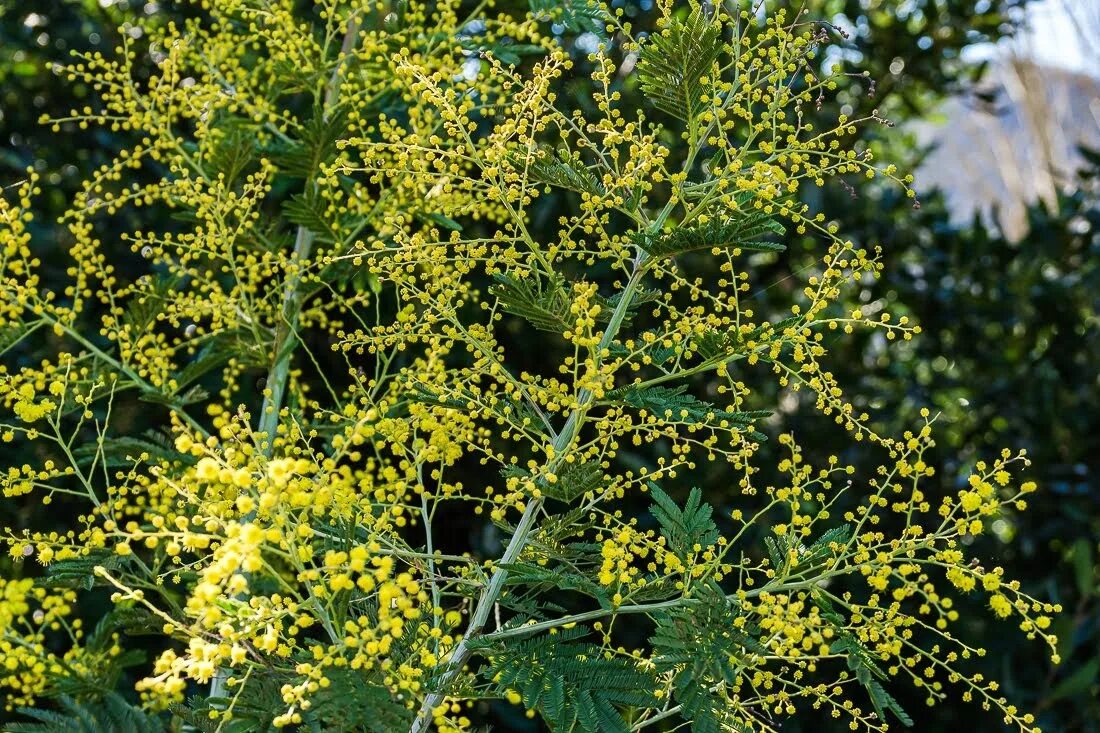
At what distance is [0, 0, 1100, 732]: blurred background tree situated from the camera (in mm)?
4223

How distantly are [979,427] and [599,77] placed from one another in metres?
3.32

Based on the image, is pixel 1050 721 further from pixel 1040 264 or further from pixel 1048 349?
pixel 1040 264

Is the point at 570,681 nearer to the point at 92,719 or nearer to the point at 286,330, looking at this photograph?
the point at 92,719

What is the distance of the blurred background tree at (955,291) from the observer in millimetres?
4223

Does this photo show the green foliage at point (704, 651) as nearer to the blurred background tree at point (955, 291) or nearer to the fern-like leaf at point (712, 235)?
the fern-like leaf at point (712, 235)

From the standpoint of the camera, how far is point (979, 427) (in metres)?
4.66

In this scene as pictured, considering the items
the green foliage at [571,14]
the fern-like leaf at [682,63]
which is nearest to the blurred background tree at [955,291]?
the green foliage at [571,14]

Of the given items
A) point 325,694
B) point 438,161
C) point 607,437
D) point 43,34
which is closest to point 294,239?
point 438,161

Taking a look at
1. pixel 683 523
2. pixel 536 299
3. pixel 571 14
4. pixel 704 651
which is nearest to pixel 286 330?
pixel 536 299

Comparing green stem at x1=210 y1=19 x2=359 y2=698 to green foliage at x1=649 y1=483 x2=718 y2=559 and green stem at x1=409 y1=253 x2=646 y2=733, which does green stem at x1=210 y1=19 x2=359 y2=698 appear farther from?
green foliage at x1=649 y1=483 x2=718 y2=559

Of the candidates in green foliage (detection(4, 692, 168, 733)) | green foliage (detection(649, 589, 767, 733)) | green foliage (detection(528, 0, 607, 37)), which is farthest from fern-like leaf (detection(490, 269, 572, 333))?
green foliage (detection(4, 692, 168, 733))

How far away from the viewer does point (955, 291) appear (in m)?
4.71

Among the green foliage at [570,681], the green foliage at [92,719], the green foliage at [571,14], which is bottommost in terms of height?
the green foliage at [92,719]

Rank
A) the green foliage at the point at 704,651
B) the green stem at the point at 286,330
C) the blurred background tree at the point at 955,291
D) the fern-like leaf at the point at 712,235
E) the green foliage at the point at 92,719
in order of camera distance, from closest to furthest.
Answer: the green foliage at the point at 704,651, the fern-like leaf at the point at 712,235, the green foliage at the point at 92,719, the green stem at the point at 286,330, the blurred background tree at the point at 955,291
